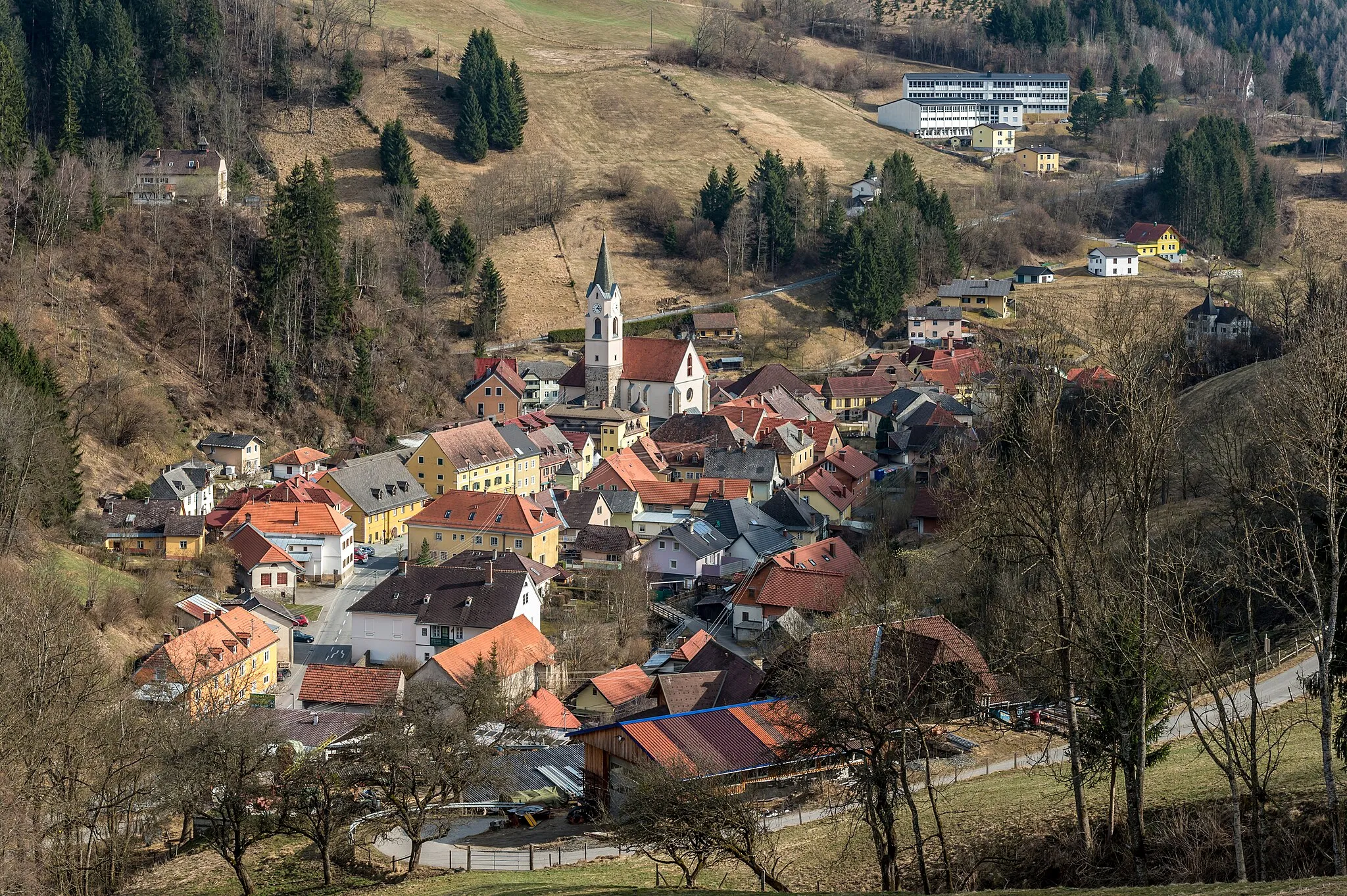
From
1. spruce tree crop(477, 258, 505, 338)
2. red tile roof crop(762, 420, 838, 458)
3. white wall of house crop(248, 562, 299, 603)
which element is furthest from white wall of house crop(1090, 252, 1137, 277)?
white wall of house crop(248, 562, 299, 603)

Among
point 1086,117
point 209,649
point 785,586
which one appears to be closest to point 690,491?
point 785,586

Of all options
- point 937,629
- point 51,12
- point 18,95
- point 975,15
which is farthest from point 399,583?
point 975,15

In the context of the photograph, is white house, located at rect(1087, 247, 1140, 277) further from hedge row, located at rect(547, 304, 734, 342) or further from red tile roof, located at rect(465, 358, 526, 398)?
red tile roof, located at rect(465, 358, 526, 398)

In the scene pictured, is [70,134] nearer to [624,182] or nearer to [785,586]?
[624,182]

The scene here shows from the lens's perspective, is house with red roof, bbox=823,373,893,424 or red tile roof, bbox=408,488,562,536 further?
house with red roof, bbox=823,373,893,424

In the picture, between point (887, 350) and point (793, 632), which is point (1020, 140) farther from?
point (793, 632)

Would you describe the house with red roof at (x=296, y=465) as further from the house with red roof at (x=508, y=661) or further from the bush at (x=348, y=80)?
the bush at (x=348, y=80)
